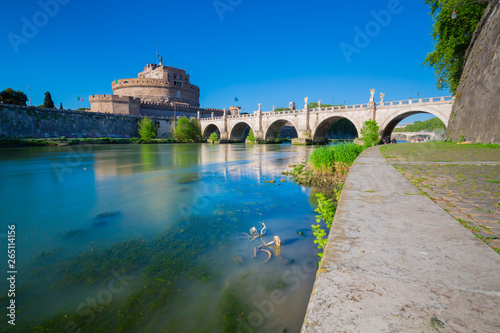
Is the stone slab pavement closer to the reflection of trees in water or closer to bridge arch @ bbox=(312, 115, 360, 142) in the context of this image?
bridge arch @ bbox=(312, 115, 360, 142)

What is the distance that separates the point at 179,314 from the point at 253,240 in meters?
1.89

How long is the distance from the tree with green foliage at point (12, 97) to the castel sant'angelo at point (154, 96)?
35.8 feet

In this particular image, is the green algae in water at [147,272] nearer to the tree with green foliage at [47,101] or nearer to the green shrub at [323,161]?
the green shrub at [323,161]

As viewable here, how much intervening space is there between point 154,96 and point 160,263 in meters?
64.5

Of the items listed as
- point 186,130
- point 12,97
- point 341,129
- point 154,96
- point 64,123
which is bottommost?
point 186,130

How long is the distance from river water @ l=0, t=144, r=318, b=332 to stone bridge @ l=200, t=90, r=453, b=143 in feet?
89.7

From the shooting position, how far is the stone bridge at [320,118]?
26.8 m

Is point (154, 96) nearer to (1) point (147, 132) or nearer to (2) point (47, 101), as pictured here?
(1) point (147, 132)

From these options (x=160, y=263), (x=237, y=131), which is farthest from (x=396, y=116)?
(x=237, y=131)

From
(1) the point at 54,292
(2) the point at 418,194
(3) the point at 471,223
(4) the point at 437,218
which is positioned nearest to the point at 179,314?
(1) the point at 54,292

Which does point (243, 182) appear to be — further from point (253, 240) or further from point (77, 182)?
point (77, 182)

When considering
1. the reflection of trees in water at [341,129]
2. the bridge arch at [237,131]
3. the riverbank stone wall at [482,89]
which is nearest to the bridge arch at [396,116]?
the riverbank stone wall at [482,89]

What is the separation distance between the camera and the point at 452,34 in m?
→ 17.7

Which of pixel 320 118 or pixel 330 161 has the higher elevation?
pixel 320 118
